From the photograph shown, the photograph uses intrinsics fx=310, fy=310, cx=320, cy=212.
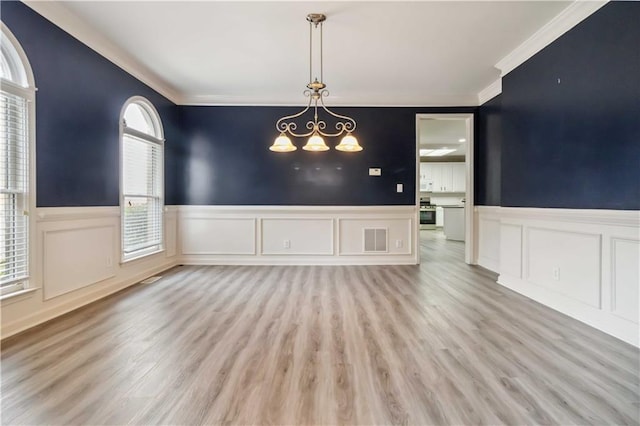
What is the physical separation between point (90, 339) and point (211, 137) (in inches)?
144

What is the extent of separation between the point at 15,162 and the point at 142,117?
2.14m

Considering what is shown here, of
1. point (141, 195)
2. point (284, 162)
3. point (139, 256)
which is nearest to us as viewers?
point (139, 256)

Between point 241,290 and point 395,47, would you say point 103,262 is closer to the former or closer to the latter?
point 241,290

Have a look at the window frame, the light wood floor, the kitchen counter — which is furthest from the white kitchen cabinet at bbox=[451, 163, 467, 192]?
the window frame

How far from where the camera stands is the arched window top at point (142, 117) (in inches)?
158

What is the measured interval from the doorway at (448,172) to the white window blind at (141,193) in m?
4.14

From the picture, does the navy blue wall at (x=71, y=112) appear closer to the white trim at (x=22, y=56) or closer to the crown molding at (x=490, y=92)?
the white trim at (x=22, y=56)

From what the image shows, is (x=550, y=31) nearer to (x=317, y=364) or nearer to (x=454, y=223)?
(x=317, y=364)

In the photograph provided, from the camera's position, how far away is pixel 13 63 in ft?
8.14

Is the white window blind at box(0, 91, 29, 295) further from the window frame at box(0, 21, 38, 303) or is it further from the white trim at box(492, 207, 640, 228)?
the white trim at box(492, 207, 640, 228)

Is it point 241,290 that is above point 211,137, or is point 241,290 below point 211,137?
below

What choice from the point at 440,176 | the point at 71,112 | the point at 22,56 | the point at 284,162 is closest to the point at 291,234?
the point at 284,162

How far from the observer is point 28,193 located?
2568mm

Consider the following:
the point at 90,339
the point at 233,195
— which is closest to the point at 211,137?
the point at 233,195
